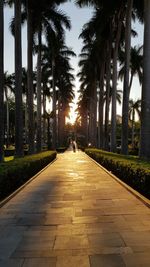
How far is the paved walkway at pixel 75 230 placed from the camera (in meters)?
5.86

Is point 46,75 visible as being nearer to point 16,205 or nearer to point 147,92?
point 147,92

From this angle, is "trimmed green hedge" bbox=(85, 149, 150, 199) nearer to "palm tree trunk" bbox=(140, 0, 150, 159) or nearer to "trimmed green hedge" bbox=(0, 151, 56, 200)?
"palm tree trunk" bbox=(140, 0, 150, 159)

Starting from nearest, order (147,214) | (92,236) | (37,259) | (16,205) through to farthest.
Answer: (37,259) < (92,236) < (147,214) < (16,205)

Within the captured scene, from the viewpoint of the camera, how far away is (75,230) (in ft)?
25.5

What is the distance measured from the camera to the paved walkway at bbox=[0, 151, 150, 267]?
19.2 feet

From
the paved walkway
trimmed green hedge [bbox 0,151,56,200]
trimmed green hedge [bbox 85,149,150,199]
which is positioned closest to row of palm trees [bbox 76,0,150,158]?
trimmed green hedge [bbox 85,149,150,199]

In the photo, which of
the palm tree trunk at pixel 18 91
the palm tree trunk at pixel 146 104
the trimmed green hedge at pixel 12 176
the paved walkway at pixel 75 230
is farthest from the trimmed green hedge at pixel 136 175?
the palm tree trunk at pixel 18 91

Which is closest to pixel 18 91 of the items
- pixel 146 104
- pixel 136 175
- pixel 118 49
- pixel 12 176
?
pixel 146 104

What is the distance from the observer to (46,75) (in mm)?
60844

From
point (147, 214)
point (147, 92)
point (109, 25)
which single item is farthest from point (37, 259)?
point (109, 25)

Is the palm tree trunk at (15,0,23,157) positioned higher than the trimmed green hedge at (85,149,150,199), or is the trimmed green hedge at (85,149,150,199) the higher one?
the palm tree trunk at (15,0,23,157)

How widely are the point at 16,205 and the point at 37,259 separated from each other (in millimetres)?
5036

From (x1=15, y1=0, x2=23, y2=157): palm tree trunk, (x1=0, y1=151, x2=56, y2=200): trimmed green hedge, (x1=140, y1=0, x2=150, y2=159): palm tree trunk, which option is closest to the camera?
(x1=0, y1=151, x2=56, y2=200): trimmed green hedge

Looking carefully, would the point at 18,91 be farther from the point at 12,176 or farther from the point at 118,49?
the point at 118,49
